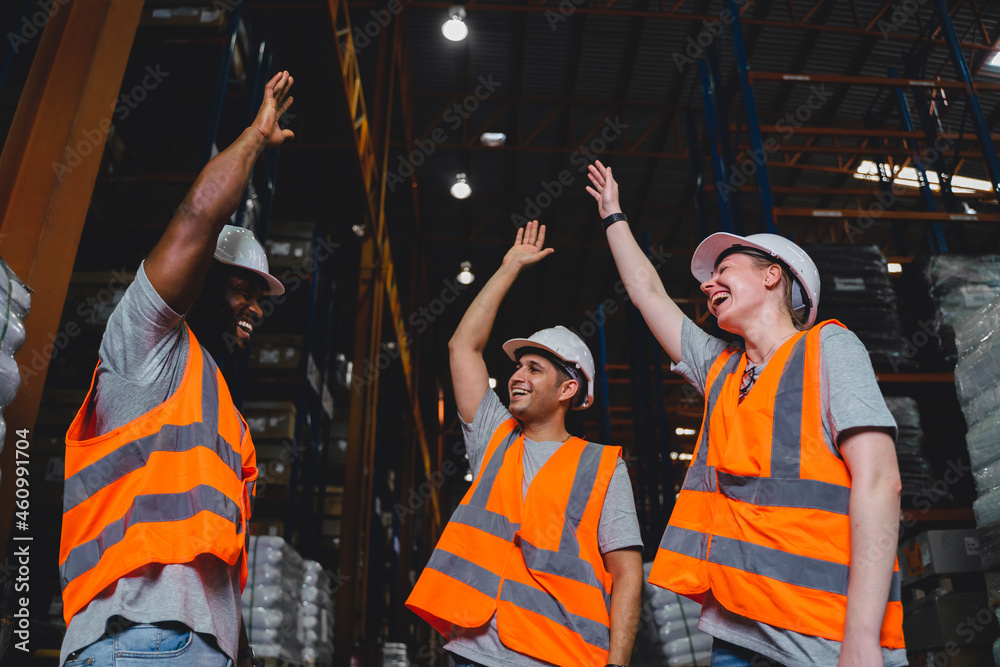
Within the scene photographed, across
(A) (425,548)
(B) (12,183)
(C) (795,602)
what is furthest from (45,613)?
(A) (425,548)

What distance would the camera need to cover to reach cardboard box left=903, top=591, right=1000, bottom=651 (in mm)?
3908

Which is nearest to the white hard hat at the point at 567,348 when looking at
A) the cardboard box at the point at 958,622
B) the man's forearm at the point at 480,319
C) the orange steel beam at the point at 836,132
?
the man's forearm at the point at 480,319

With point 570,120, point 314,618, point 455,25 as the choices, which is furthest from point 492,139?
point 314,618

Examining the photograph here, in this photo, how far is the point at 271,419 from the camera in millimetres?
8695

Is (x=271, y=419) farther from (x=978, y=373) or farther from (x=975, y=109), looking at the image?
(x=975, y=109)

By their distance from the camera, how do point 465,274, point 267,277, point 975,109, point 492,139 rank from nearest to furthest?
point 267,277 < point 975,109 < point 492,139 < point 465,274

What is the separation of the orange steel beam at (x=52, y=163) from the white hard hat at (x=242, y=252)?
721mm

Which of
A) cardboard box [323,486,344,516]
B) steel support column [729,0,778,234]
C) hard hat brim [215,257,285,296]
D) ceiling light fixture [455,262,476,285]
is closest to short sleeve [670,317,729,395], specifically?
hard hat brim [215,257,285,296]

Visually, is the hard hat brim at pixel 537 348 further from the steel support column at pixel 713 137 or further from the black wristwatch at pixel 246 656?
the steel support column at pixel 713 137

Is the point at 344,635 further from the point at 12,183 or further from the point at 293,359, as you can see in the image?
the point at 12,183

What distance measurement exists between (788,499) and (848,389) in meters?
0.32

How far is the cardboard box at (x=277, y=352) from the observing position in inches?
356

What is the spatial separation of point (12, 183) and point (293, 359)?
6.26m

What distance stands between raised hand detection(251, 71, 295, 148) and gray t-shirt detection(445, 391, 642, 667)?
1.39 meters
